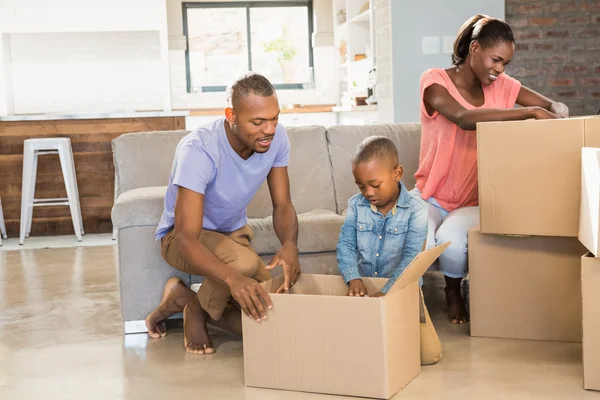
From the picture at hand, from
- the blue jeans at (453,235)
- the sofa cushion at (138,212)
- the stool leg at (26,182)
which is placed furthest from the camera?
the stool leg at (26,182)

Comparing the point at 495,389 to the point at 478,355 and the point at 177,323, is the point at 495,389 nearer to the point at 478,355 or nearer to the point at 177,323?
the point at 478,355

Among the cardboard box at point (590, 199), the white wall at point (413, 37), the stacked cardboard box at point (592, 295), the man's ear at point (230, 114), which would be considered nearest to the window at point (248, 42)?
the white wall at point (413, 37)

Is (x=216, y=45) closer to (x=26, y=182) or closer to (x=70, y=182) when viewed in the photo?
(x=70, y=182)

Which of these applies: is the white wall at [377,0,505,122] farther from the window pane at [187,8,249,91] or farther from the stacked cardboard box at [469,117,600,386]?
the stacked cardboard box at [469,117,600,386]

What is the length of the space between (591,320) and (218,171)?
118 cm

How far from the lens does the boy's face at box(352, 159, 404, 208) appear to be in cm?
255

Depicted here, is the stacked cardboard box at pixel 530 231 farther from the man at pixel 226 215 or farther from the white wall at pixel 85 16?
the white wall at pixel 85 16

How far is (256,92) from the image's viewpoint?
2393mm

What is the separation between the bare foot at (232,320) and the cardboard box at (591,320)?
3.72 feet

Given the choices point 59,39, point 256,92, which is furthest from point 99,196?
point 256,92

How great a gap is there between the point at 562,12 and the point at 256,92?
477cm

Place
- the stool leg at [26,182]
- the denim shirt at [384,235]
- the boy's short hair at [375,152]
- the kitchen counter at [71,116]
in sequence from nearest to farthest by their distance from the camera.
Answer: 1. the boy's short hair at [375,152]
2. the denim shirt at [384,235]
3. the stool leg at [26,182]
4. the kitchen counter at [71,116]

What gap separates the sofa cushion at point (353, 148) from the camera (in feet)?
12.0

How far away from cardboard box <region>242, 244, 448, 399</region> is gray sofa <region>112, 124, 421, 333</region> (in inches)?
33.0
